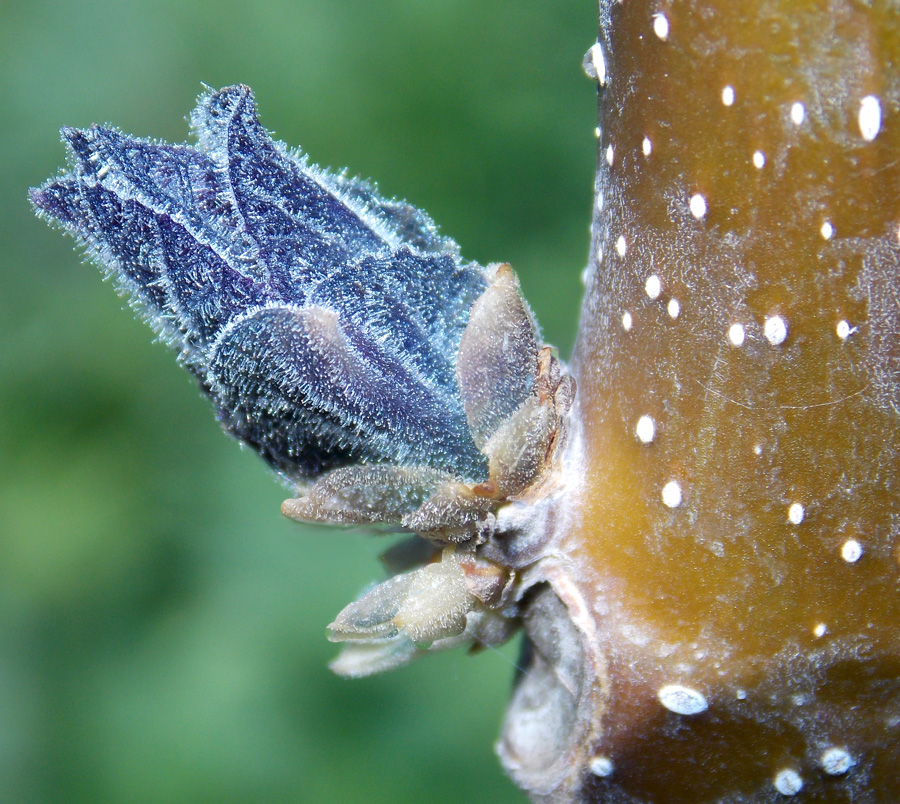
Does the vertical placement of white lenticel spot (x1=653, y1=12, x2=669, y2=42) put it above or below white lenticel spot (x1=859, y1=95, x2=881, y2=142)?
above

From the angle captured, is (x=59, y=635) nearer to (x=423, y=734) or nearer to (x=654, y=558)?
(x=423, y=734)

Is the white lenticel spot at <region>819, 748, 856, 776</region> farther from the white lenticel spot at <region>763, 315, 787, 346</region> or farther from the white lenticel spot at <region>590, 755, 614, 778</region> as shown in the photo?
the white lenticel spot at <region>763, 315, 787, 346</region>

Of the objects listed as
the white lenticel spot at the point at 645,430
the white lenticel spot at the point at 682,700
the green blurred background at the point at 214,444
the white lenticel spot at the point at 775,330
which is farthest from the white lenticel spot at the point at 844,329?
the green blurred background at the point at 214,444

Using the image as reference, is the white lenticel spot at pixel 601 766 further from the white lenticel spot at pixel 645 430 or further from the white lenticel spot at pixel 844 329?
the white lenticel spot at pixel 844 329

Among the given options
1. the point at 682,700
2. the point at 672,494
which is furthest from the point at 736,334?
the point at 682,700

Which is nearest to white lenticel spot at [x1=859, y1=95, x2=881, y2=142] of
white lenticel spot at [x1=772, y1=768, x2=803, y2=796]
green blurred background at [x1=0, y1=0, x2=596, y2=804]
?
white lenticel spot at [x1=772, y1=768, x2=803, y2=796]
